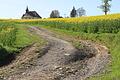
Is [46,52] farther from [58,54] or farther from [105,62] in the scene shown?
[105,62]

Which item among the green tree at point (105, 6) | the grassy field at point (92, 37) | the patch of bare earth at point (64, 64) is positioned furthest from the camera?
the green tree at point (105, 6)

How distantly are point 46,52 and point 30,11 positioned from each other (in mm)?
128503

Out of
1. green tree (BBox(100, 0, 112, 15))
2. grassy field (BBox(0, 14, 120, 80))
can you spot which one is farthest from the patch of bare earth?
green tree (BBox(100, 0, 112, 15))

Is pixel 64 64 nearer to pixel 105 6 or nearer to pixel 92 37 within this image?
pixel 92 37

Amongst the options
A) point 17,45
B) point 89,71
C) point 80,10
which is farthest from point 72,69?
point 80,10

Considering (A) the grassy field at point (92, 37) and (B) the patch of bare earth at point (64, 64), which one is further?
(A) the grassy field at point (92, 37)

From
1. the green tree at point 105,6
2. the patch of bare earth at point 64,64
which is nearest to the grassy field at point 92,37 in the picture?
the patch of bare earth at point 64,64

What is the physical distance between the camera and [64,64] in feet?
78.0

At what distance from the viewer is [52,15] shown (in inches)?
6004

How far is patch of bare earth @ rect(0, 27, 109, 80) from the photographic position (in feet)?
67.2

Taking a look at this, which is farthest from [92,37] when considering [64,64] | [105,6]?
[105,6]

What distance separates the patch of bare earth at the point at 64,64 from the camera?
2048 centimetres

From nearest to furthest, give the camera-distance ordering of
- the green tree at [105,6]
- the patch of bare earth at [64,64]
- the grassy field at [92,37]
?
the patch of bare earth at [64,64]
the grassy field at [92,37]
the green tree at [105,6]

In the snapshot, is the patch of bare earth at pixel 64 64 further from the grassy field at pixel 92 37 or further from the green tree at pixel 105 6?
the green tree at pixel 105 6
